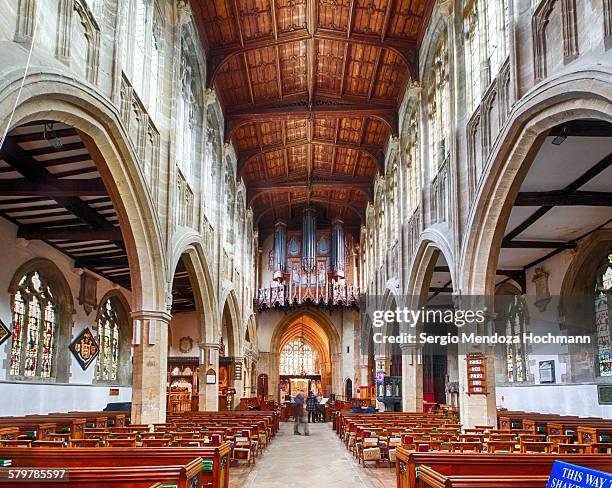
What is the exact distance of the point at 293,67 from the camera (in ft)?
70.6

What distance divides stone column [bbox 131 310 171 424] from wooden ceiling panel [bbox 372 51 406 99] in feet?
36.7

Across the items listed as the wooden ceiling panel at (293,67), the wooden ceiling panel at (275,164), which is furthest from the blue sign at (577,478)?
the wooden ceiling panel at (275,164)

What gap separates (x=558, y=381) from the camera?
57.7ft

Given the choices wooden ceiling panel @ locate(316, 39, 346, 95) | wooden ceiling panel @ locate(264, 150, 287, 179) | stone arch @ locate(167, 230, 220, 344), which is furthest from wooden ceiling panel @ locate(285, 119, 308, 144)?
stone arch @ locate(167, 230, 220, 344)

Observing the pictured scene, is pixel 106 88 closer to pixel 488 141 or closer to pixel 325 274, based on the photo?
pixel 488 141

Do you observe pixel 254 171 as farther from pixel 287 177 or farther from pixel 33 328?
pixel 33 328

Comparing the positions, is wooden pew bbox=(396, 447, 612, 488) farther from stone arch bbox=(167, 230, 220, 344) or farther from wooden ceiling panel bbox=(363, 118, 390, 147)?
wooden ceiling panel bbox=(363, 118, 390, 147)

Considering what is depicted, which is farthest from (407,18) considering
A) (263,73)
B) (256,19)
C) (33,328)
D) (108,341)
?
(108,341)

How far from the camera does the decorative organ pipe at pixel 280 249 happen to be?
34.2m

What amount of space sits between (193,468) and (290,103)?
746 inches

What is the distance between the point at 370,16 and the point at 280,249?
18.0 m

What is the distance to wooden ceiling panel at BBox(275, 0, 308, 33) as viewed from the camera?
1794 centimetres

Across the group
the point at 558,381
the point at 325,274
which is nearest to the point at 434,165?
the point at 558,381

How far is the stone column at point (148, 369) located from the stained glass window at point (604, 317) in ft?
33.3
